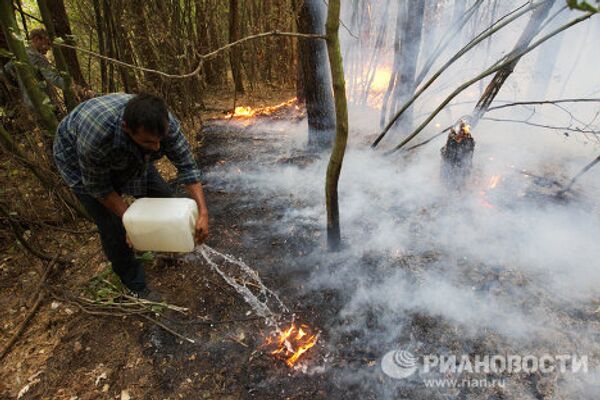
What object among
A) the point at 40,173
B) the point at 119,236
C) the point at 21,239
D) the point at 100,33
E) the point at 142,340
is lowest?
the point at 142,340

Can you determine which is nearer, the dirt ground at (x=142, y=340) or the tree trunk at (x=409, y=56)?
the dirt ground at (x=142, y=340)

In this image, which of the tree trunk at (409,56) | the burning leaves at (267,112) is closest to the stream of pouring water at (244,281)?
the tree trunk at (409,56)

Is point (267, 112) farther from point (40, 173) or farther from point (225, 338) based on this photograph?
point (225, 338)

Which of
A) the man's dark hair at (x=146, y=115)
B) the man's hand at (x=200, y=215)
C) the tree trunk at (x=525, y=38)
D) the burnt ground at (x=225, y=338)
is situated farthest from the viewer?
the tree trunk at (x=525, y=38)

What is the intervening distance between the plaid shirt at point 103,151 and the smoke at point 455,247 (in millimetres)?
1647

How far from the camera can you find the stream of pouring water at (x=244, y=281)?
3230 mm

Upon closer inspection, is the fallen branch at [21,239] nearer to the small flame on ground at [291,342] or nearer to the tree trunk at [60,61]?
the tree trunk at [60,61]

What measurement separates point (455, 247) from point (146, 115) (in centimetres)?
323

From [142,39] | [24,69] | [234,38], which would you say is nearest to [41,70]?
[24,69]

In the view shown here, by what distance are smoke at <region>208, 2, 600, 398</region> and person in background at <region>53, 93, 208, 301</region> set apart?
144 centimetres

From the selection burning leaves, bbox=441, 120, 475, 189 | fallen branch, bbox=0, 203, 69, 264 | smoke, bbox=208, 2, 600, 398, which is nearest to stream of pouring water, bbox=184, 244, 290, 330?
smoke, bbox=208, 2, 600, 398

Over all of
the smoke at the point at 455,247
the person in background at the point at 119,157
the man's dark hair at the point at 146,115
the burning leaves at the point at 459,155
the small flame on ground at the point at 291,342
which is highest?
the man's dark hair at the point at 146,115

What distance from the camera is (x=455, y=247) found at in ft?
12.5

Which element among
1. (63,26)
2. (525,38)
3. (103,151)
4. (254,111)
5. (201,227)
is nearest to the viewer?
(103,151)
